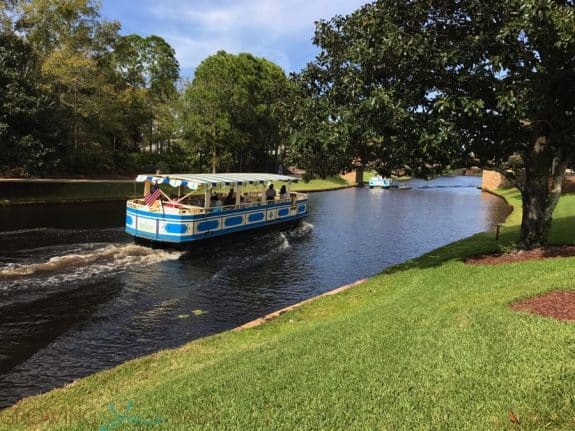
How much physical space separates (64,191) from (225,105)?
900 inches

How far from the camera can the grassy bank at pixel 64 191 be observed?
114 ft

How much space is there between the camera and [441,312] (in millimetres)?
8891

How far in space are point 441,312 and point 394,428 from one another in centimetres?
446

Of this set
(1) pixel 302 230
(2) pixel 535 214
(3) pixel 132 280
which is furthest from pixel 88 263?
(2) pixel 535 214

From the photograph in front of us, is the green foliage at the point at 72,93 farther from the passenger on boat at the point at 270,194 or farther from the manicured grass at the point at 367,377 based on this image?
the manicured grass at the point at 367,377

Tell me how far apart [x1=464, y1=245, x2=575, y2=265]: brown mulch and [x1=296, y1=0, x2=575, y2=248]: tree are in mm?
400

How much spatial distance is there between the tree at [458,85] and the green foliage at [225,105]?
38.4 meters

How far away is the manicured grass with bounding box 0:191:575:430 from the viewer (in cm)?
509

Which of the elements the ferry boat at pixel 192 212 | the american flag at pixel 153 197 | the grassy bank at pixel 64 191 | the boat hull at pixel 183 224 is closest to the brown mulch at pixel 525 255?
the boat hull at pixel 183 224

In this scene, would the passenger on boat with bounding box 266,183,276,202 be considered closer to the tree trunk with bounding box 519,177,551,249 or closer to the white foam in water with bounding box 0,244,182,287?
the white foam in water with bounding box 0,244,182,287

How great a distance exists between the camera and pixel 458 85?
12.5 meters

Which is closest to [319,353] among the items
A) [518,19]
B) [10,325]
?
[518,19]

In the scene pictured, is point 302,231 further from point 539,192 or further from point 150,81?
point 150,81

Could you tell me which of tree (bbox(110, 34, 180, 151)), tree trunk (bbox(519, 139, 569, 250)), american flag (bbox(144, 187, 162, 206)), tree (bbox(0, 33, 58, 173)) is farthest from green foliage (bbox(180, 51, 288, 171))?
tree trunk (bbox(519, 139, 569, 250))
